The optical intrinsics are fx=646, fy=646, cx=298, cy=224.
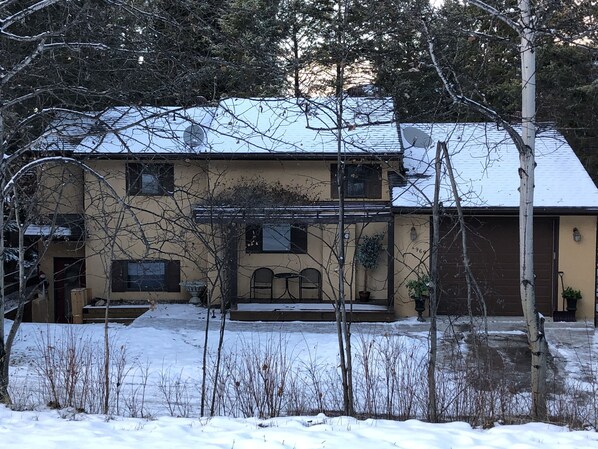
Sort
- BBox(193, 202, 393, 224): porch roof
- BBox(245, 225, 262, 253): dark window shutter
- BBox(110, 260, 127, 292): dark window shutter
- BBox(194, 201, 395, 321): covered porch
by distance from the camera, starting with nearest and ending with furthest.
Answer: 1. BBox(193, 202, 393, 224): porch roof
2. BBox(194, 201, 395, 321): covered porch
3. BBox(245, 225, 262, 253): dark window shutter
4. BBox(110, 260, 127, 292): dark window shutter

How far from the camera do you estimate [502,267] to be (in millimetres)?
15891

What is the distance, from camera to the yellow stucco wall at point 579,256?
15.5 meters

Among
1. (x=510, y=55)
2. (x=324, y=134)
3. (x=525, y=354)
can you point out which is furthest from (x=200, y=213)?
(x=510, y=55)

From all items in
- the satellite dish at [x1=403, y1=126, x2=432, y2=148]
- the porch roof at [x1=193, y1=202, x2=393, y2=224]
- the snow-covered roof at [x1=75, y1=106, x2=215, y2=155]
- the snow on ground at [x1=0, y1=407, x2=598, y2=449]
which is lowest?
the snow on ground at [x1=0, y1=407, x2=598, y2=449]

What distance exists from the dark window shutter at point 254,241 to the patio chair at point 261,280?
554mm

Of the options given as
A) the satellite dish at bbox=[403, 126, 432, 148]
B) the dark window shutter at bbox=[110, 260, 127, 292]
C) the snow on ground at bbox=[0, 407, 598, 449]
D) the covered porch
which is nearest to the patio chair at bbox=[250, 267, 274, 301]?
the covered porch

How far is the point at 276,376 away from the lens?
264 inches

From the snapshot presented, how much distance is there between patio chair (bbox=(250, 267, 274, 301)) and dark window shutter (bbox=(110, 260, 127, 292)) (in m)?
3.59

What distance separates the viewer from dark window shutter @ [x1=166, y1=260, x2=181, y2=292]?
57.9ft

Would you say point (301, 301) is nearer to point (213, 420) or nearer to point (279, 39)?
point (279, 39)

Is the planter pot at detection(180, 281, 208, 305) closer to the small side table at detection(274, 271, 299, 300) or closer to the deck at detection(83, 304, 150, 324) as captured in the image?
the deck at detection(83, 304, 150, 324)

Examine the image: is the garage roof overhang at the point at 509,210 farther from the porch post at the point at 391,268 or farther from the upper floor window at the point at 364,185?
the upper floor window at the point at 364,185

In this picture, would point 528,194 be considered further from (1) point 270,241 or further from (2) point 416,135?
(1) point 270,241

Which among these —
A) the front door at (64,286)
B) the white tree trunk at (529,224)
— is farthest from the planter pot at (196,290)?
the white tree trunk at (529,224)
